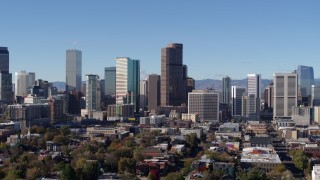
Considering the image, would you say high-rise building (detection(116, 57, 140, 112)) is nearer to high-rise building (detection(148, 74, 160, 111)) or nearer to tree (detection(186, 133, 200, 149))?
high-rise building (detection(148, 74, 160, 111))

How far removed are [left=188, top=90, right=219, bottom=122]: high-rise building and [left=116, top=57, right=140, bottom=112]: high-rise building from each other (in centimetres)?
976

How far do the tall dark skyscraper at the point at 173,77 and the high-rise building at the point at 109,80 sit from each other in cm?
1833

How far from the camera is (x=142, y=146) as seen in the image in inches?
1185

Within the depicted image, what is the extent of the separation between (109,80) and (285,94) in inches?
1149

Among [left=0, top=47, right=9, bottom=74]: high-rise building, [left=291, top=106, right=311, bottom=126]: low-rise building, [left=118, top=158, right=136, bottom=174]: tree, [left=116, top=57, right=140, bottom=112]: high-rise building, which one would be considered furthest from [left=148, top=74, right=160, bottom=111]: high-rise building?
[left=118, top=158, right=136, bottom=174]: tree

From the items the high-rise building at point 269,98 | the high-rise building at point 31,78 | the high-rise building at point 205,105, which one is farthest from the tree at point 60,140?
the high-rise building at point 31,78

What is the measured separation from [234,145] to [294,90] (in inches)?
922

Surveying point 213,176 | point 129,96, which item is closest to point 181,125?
point 129,96

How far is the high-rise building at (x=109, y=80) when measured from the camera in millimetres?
76250

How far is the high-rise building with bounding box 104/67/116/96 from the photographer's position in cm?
7625

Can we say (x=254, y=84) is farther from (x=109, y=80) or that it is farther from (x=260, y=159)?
(x=260, y=159)

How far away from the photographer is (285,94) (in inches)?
2119

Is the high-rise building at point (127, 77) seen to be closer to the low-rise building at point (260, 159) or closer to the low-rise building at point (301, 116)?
the low-rise building at point (301, 116)

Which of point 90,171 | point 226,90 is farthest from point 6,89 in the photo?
point 90,171
